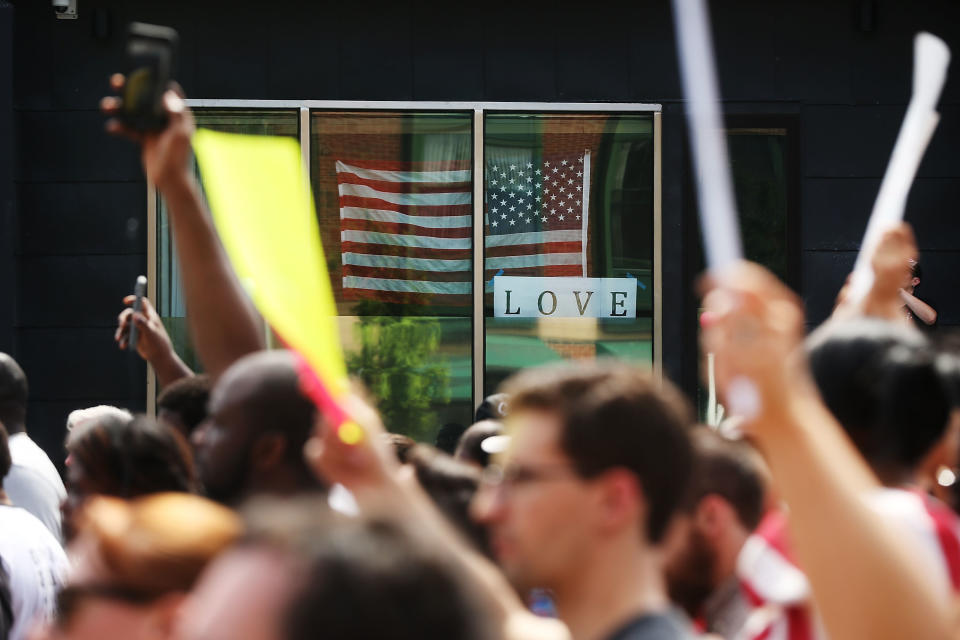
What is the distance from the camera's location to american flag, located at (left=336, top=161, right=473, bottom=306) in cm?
968

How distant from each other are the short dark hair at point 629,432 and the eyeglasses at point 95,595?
74 centimetres

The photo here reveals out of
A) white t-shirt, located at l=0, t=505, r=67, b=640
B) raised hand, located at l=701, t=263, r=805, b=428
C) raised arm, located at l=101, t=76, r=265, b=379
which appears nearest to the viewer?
raised hand, located at l=701, t=263, r=805, b=428

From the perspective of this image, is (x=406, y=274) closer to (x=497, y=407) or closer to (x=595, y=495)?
(x=497, y=407)

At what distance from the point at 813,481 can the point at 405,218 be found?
26.8 ft

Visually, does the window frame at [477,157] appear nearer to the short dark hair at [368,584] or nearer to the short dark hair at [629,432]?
the short dark hair at [629,432]

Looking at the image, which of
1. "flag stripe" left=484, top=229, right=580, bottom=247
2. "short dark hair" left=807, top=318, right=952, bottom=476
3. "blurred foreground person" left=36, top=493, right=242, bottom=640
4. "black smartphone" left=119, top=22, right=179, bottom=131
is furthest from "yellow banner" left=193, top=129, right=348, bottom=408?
"flag stripe" left=484, top=229, right=580, bottom=247

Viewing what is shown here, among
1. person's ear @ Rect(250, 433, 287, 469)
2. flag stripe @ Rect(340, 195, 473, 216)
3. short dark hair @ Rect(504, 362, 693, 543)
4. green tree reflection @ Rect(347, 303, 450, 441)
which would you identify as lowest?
green tree reflection @ Rect(347, 303, 450, 441)

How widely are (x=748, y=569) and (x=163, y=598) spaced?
1.01 m

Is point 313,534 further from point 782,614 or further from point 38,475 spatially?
point 38,475

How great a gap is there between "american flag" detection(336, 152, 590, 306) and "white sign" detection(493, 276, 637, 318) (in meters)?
0.08

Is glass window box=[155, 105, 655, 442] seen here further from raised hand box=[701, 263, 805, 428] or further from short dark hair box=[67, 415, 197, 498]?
raised hand box=[701, 263, 805, 428]

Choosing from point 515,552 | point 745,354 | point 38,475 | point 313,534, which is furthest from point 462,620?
point 38,475

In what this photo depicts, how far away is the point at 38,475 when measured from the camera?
5.24 m

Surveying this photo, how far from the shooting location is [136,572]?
1.95m
